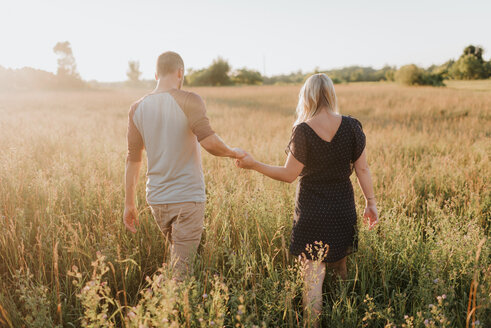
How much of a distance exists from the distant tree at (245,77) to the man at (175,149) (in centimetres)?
6358

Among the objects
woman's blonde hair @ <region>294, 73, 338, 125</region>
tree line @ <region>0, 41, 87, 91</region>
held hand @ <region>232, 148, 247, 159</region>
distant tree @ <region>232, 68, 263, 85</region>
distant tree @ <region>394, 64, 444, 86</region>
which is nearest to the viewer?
woman's blonde hair @ <region>294, 73, 338, 125</region>

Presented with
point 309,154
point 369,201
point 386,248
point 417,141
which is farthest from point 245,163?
point 417,141

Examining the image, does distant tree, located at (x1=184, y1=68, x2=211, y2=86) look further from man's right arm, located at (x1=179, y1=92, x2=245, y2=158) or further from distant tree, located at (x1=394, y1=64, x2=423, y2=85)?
man's right arm, located at (x1=179, y1=92, x2=245, y2=158)

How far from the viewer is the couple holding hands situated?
212 centimetres

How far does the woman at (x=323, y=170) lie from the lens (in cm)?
215

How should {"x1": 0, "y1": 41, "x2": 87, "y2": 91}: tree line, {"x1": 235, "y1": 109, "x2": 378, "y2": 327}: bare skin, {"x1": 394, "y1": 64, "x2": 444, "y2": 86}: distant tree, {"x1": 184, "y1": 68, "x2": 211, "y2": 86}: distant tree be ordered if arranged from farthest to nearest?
{"x1": 184, "y1": 68, "x2": 211, "y2": 86}: distant tree
{"x1": 0, "y1": 41, "x2": 87, "y2": 91}: tree line
{"x1": 394, "y1": 64, "x2": 444, "y2": 86}: distant tree
{"x1": 235, "y1": 109, "x2": 378, "y2": 327}: bare skin

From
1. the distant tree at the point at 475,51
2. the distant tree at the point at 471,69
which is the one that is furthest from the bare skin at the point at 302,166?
the distant tree at the point at 475,51

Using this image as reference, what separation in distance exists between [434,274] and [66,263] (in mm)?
2838

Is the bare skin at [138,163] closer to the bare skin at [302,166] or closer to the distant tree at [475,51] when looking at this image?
the bare skin at [302,166]

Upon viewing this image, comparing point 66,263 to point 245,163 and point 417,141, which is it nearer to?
point 245,163

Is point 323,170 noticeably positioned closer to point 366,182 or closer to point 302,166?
point 302,166

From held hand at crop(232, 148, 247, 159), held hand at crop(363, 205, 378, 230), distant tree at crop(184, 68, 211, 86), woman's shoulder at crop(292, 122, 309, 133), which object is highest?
distant tree at crop(184, 68, 211, 86)

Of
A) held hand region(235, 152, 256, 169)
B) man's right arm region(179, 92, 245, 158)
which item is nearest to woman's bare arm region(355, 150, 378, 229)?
held hand region(235, 152, 256, 169)

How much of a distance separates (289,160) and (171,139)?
0.87 m
